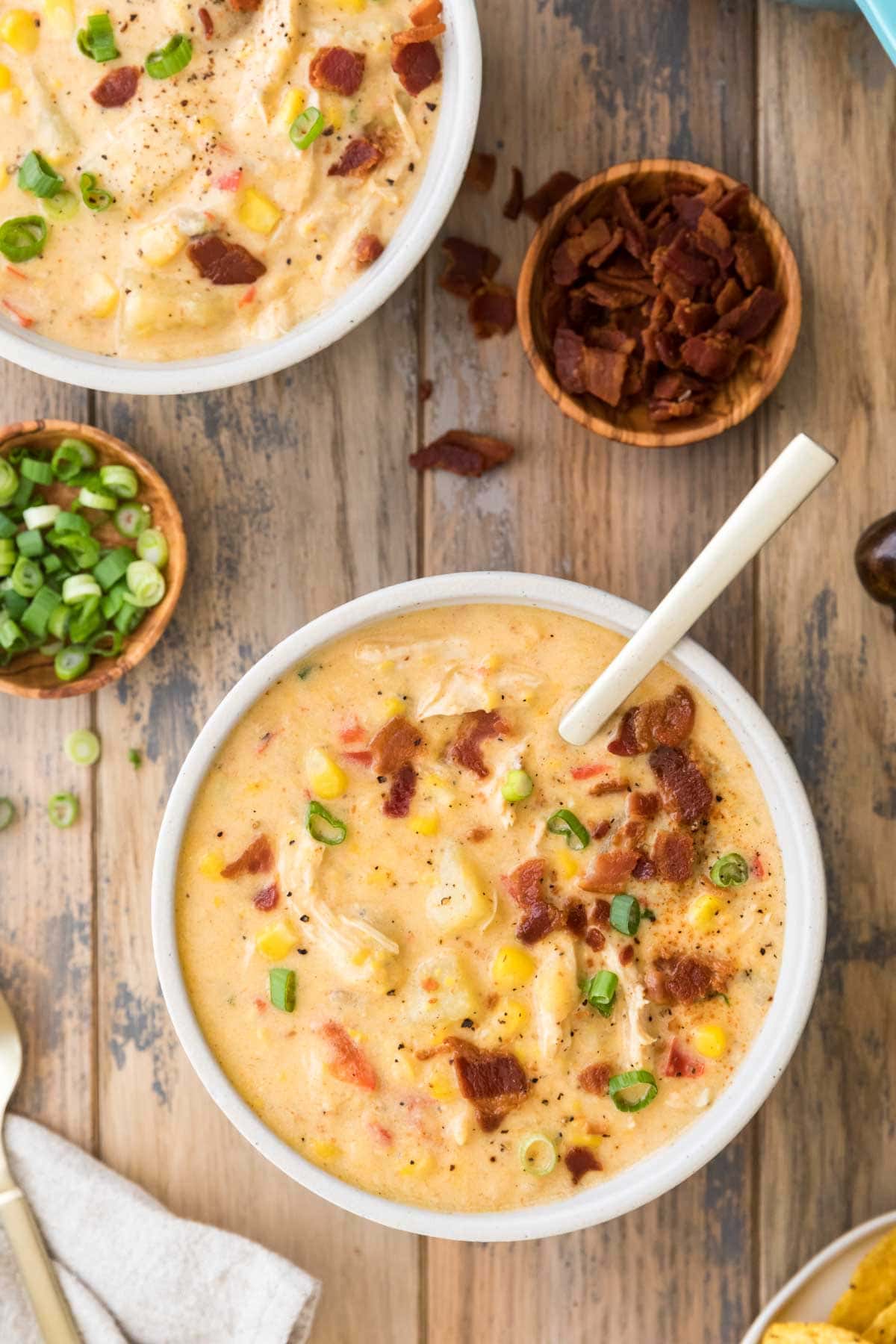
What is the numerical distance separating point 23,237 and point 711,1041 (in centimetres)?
204

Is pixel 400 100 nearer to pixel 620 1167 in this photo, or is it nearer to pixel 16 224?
pixel 16 224

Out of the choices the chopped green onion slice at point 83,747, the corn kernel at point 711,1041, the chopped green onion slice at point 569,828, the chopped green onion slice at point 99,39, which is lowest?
the corn kernel at point 711,1041

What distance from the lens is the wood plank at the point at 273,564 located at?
2949 millimetres

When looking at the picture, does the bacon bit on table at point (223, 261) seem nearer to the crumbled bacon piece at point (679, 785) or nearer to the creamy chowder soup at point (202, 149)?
the creamy chowder soup at point (202, 149)

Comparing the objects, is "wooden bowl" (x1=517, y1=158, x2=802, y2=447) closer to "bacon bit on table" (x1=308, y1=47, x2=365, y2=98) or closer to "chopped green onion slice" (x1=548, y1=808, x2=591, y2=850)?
"bacon bit on table" (x1=308, y1=47, x2=365, y2=98)

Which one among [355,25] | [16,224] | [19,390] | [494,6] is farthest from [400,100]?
[19,390]

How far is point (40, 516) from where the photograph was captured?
2834 millimetres

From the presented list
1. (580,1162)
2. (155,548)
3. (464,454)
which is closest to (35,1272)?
(580,1162)

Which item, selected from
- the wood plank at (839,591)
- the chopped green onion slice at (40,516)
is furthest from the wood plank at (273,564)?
the wood plank at (839,591)

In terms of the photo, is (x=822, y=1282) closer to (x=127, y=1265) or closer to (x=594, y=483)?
(x=127, y=1265)

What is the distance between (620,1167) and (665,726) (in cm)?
87

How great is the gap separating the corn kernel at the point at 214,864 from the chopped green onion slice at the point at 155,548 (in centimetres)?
69

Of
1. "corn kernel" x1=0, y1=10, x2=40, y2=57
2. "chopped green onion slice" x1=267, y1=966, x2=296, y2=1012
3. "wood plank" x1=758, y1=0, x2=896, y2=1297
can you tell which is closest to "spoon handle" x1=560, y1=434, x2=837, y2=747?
"wood plank" x1=758, y1=0, x2=896, y2=1297

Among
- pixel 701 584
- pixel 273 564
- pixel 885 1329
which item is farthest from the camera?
pixel 273 564
